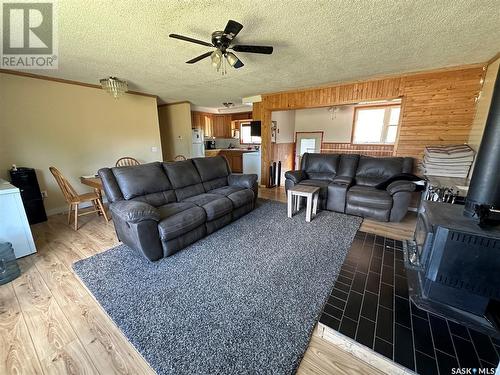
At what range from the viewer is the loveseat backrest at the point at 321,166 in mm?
4062

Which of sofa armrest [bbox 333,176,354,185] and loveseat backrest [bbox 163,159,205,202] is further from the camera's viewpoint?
sofa armrest [bbox 333,176,354,185]

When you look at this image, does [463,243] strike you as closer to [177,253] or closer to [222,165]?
[177,253]

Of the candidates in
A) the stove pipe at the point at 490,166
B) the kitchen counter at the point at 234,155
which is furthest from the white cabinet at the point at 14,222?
the kitchen counter at the point at 234,155

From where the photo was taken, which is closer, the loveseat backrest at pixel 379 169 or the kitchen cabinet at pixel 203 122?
the loveseat backrest at pixel 379 169

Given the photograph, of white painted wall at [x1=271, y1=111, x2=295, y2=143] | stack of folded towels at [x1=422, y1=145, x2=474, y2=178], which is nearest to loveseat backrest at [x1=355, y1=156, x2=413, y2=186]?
stack of folded towels at [x1=422, y1=145, x2=474, y2=178]

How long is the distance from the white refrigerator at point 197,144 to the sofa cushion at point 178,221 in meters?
3.97

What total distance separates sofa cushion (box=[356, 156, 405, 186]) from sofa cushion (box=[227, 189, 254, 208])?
2050 millimetres

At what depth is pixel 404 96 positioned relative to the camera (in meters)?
3.45

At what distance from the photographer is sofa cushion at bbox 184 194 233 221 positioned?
8.46ft

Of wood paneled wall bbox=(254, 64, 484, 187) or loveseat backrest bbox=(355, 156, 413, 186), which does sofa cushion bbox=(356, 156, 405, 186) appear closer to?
loveseat backrest bbox=(355, 156, 413, 186)

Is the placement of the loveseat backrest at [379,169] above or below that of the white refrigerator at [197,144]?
below

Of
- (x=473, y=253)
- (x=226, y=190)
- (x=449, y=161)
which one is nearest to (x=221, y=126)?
(x=226, y=190)

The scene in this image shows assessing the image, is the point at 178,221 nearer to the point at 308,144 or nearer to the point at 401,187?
the point at 401,187

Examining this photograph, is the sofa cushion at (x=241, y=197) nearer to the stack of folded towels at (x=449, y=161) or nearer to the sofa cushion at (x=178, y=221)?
the sofa cushion at (x=178, y=221)
